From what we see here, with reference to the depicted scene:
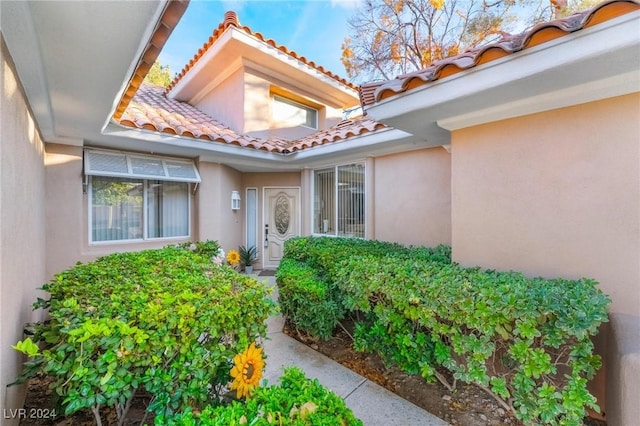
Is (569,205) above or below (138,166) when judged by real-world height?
below

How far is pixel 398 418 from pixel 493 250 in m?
2.65

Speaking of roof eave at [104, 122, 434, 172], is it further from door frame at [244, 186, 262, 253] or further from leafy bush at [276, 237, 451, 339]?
leafy bush at [276, 237, 451, 339]

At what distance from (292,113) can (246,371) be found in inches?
405

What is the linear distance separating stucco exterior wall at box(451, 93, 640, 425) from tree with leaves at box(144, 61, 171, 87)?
21.5 metres

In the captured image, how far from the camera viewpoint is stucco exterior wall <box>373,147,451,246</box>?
6.51 metres

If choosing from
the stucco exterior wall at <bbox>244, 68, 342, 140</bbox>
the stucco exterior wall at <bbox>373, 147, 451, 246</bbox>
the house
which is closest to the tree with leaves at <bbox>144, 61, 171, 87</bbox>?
the stucco exterior wall at <bbox>244, 68, 342, 140</bbox>

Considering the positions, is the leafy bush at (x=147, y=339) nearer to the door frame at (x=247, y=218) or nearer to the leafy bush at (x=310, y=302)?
the leafy bush at (x=310, y=302)

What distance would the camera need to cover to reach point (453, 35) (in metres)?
12.0

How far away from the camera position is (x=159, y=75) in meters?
20.1

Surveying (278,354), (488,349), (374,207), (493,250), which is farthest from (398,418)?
(374,207)

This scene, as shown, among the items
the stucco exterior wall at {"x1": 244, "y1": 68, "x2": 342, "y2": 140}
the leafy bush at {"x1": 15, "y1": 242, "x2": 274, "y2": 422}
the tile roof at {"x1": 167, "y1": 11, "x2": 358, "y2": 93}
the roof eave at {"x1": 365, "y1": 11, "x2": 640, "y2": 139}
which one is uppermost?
the tile roof at {"x1": 167, "y1": 11, "x2": 358, "y2": 93}

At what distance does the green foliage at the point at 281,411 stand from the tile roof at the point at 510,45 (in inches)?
151

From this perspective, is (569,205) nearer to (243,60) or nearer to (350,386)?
(350,386)

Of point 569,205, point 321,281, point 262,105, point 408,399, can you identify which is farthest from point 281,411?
point 262,105
